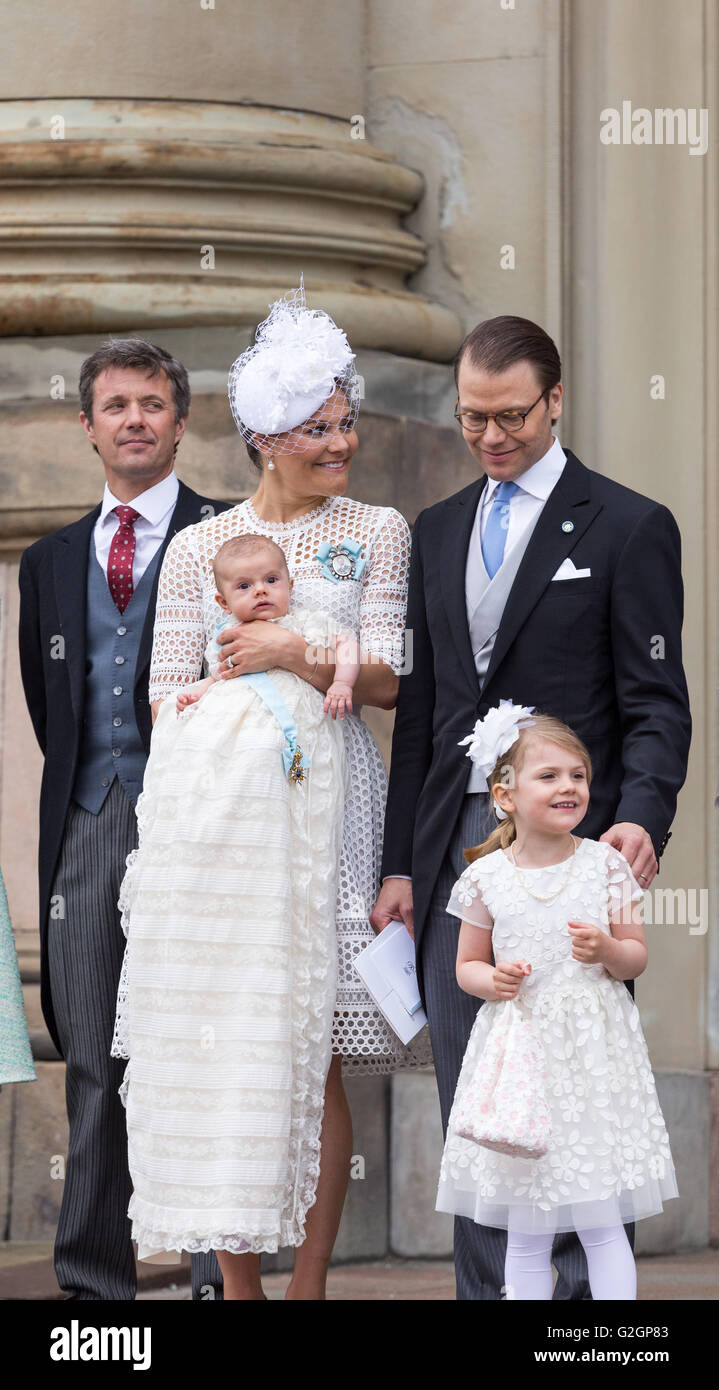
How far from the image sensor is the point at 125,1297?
4574 millimetres

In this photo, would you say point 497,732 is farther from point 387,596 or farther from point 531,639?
point 387,596

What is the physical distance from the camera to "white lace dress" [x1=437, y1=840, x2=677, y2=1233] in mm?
3637

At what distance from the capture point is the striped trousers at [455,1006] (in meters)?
3.92

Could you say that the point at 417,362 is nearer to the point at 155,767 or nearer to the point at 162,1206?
the point at 155,767

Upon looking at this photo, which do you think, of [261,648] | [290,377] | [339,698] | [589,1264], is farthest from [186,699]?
[589,1264]

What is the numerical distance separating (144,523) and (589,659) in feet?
4.22

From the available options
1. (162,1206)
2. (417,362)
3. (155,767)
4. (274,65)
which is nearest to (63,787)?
(155,767)

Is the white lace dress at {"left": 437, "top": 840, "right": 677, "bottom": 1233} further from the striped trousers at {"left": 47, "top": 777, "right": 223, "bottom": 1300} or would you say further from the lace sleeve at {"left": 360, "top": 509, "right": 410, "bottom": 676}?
the striped trousers at {"left": 47, "top": 777, "right": 223, "bottom": 1300}

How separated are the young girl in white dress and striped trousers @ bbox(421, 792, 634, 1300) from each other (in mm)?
157

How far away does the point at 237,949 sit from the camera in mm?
4020

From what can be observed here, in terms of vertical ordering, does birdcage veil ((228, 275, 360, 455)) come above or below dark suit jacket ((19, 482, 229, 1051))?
above

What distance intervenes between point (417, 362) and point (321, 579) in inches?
78.1

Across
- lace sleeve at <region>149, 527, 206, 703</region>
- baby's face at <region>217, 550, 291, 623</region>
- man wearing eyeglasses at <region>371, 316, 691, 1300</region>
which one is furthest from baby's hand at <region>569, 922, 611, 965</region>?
lace sleeve at <region>149, 527, 206, 703</region>

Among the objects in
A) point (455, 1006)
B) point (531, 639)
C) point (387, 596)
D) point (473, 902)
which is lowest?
point (455, 1006)
